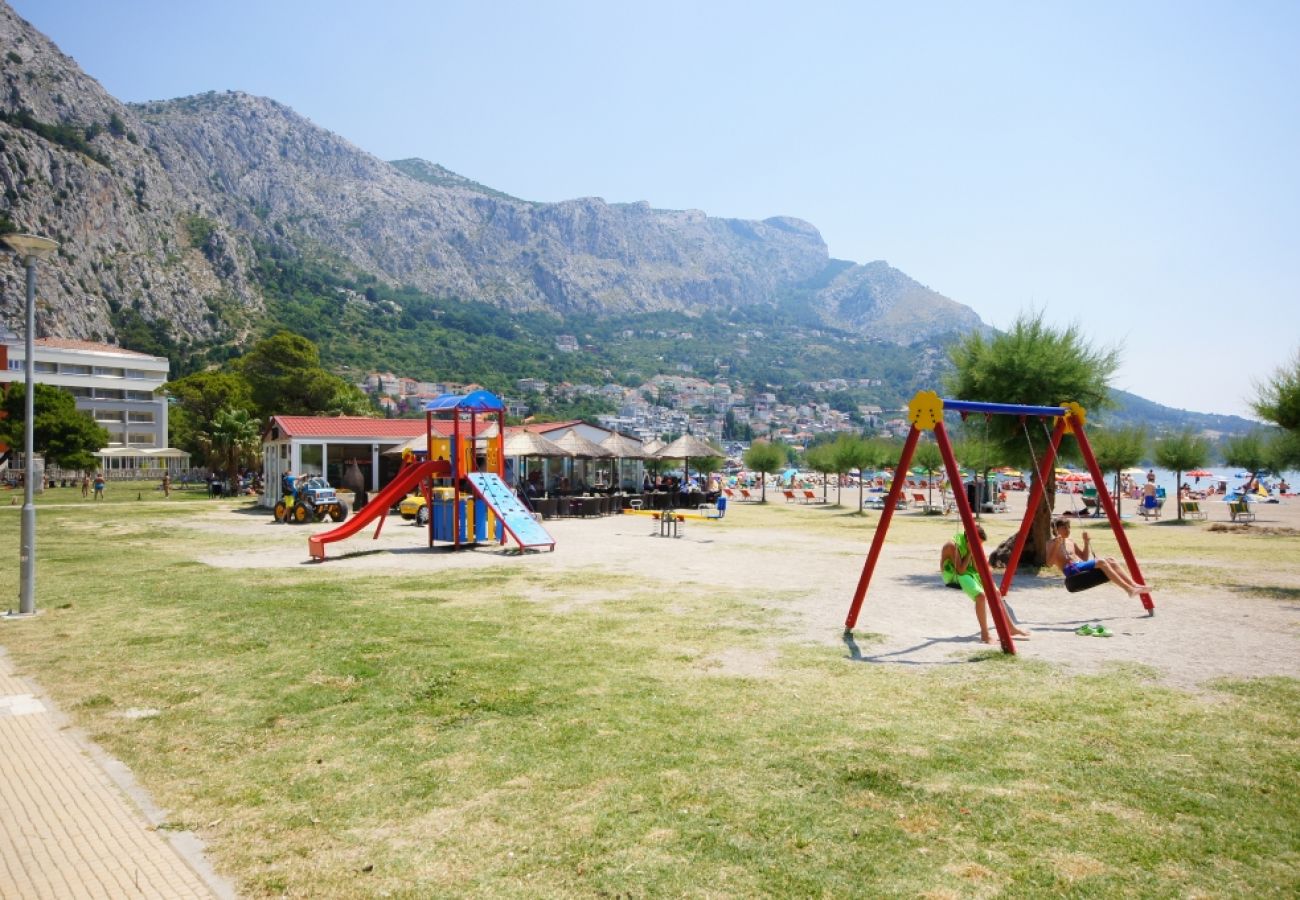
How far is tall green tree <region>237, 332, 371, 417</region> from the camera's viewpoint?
58.1 meters

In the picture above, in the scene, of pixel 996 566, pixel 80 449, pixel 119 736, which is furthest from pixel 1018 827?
pixel 80 449

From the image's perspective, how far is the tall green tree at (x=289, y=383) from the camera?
190 feet

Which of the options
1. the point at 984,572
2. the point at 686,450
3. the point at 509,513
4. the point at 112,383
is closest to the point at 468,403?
the point at 509,513

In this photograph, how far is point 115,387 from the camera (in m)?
82.3

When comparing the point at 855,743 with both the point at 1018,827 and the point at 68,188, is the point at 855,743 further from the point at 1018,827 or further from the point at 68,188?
the point at 68,188

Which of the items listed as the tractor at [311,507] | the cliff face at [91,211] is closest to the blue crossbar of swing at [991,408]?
the tractor at [311,507]

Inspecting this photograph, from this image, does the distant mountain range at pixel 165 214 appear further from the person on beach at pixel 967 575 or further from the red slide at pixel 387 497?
the person on beach at pixel 967 575

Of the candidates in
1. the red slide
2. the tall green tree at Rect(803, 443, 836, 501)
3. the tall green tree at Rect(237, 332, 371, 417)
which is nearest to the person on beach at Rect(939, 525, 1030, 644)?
the red slide

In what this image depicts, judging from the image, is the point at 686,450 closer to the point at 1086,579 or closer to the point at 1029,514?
the point at 1029,514

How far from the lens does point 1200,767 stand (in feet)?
16.6

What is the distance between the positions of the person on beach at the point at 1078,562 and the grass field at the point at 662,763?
245 cm

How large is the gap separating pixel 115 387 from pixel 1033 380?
90.2 m

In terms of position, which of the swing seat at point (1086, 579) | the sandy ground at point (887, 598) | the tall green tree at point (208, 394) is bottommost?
the sandy ground at point (887, 598)

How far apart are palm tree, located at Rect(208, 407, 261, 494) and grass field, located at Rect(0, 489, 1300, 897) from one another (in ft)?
134
